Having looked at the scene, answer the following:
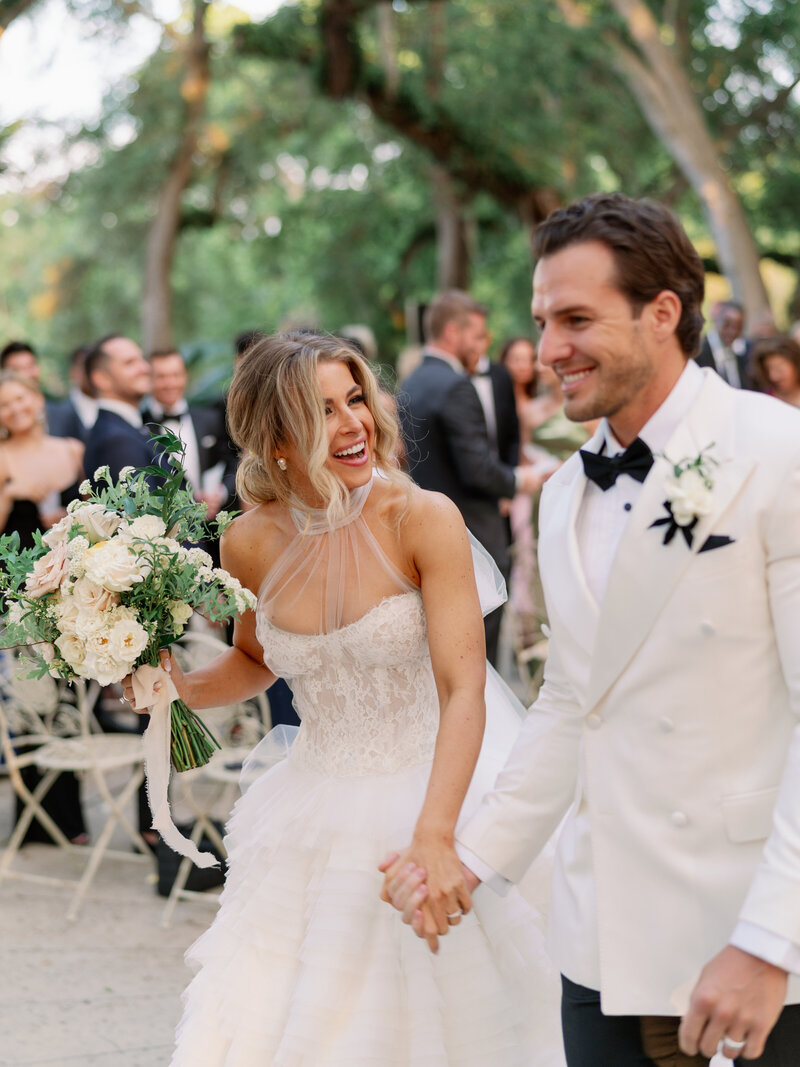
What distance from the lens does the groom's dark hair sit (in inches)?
72.8

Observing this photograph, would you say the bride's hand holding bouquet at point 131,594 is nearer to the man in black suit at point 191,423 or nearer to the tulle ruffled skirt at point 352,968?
the tulle ruffled skirt at point 352,968

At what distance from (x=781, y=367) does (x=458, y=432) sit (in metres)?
3.03

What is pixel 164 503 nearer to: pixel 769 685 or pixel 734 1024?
pixel 769 685

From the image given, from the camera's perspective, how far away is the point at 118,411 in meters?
6.20

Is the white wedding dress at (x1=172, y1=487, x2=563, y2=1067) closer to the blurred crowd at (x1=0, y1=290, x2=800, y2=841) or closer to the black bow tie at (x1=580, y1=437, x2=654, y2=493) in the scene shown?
the black bow tie at (x1=580, y1=437, x2=654, y2=493)

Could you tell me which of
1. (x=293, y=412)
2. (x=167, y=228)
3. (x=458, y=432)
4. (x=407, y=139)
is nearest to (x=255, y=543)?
(x=293, y=412)

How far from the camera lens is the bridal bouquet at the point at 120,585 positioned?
2.50m

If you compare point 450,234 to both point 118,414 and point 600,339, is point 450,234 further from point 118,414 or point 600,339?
point 600,339

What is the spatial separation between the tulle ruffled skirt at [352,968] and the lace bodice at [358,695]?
0.28 feet

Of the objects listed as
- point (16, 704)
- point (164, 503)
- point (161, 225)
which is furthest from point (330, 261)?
point (164, 503)

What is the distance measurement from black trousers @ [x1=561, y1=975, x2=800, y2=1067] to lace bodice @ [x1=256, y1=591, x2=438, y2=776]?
0.92 m

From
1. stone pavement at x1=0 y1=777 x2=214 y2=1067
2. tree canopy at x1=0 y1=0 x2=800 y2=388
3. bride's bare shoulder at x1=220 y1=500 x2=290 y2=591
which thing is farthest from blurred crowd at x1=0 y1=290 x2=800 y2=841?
tree canopy at x1=0 y1=0 x2=800 y2=388

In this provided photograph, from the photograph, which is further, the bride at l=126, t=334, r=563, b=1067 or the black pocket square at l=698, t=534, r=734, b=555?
the bride at l=126, t=334, r=563, b=1067

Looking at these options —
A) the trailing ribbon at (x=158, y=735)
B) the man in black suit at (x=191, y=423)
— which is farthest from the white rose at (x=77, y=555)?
the man in black suit at (x=191, y=423)
